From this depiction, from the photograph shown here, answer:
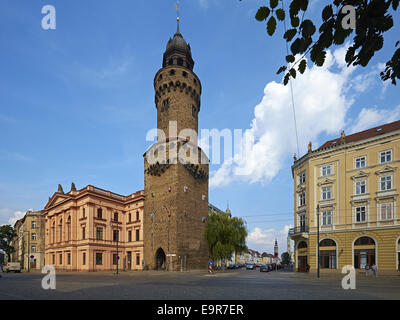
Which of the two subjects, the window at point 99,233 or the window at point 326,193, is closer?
the window at point 326,193

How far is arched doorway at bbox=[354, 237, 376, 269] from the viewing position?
96.9 feet

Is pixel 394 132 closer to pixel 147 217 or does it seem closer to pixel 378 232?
pixel 378 232

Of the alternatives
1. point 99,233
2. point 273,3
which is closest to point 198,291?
point 273,3

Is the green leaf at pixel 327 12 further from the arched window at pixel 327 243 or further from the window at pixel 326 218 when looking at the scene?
the arched window at pixel 327 243

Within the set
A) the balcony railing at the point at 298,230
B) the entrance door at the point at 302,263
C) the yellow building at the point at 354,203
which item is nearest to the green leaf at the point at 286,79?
the yellow building at the point at 354,203

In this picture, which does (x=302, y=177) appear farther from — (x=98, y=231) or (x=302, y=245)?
(x=98, y=231)

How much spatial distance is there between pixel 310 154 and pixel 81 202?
116 feet

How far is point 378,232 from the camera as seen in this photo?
29.2 m

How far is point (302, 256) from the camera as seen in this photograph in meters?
36.5

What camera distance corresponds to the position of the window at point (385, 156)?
29797mm

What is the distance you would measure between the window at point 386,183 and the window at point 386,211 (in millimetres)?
1676
